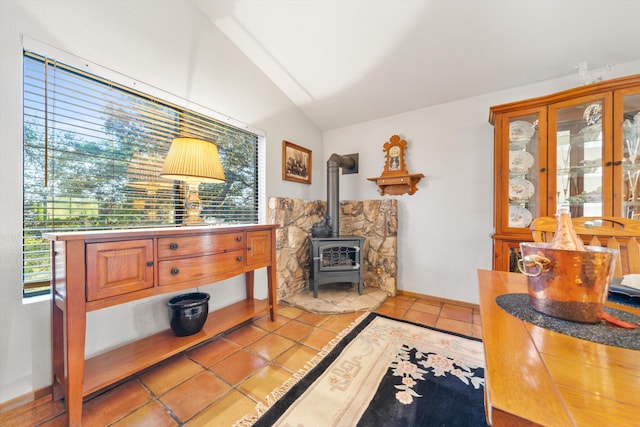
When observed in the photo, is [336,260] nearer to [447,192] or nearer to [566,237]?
[447,192]

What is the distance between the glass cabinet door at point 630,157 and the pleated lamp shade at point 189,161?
2.88m

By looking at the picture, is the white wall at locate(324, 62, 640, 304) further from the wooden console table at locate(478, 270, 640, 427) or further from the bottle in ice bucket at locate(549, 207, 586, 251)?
the wooden console table at locate(478, 270, 640, 427)

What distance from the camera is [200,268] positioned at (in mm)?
1562

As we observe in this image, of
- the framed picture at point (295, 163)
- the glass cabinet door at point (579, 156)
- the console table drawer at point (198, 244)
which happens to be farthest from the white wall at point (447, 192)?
the console table drawer at point (198, 244)

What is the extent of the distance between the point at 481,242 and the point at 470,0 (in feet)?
6.77

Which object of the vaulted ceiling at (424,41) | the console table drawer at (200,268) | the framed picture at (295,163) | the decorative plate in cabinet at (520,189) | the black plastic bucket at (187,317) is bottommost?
the black plastic bucket at (187,317)

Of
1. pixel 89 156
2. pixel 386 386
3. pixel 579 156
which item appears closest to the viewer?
pixel 386 386

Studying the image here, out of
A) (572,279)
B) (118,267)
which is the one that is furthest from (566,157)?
(118,267)

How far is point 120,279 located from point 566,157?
10.3 feet

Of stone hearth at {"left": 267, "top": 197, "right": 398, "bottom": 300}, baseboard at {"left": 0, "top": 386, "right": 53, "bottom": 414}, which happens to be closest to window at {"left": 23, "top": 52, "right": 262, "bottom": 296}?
baseboard at {"left": 0, "top": 386, "right": 53, "bottom": 414}

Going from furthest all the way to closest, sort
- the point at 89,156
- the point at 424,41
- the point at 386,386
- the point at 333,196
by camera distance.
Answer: the point at 333,196 < the point at 424,41 < the point at 89,156 < the point at 386,386

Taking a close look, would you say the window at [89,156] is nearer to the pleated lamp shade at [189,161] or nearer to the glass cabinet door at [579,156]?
the pleated lamp shade at [189,161]

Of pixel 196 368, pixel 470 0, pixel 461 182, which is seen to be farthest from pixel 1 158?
pixel 461 182

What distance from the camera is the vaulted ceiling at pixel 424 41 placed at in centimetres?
172
